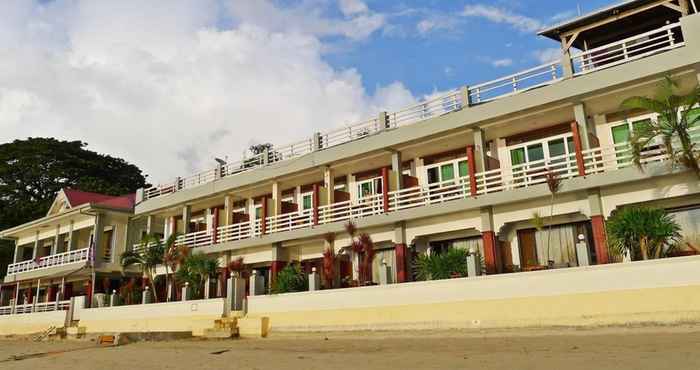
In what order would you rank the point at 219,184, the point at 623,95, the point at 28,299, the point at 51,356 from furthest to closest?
the point at 28,299 → the point at 219,184 → the point at 51,356 → the point at 623,95

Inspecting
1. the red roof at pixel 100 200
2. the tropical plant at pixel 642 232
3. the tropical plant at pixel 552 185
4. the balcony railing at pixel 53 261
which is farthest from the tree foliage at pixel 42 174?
the tropical plant at pixel 642 232

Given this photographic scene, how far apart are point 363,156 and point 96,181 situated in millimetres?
34896

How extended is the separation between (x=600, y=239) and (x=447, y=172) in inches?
253

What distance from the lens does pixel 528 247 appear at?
17625mm

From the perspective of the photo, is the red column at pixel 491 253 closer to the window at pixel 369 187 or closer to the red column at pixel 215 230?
the window at pixel 369 187

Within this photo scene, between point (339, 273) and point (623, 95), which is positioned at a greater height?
point (623, 95)

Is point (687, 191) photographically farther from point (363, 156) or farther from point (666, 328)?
point (363, 156)

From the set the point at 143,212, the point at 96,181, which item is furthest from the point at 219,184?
the point at 96,181

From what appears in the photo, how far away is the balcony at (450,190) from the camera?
609 inches

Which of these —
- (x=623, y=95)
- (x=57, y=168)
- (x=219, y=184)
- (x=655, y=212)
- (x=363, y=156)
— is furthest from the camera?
(x=57, y=168)

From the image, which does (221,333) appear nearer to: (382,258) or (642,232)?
(382,258)

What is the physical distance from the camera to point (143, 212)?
97.1 feet

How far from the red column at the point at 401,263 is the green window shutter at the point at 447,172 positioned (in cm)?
311

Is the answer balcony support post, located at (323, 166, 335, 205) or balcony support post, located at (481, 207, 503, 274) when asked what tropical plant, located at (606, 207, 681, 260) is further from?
balcony support post, located at (323, 166, 335, 205)
